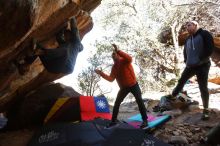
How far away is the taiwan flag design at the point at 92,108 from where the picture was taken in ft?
33.6

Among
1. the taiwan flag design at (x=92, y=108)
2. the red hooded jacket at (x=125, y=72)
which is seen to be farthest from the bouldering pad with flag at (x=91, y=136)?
the red hooded jacket at (x=125, y=72)

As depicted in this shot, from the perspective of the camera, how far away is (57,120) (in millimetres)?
10273

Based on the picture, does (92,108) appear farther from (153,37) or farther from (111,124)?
(153,37)

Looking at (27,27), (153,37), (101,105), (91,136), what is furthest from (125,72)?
(153,37)

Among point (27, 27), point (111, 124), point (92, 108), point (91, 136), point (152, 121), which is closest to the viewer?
point (27, 27)

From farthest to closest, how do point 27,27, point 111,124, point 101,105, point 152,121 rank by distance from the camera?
point 101,105 → point 152,121 → point 111,124 → point 27,27

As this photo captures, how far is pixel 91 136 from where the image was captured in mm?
7992

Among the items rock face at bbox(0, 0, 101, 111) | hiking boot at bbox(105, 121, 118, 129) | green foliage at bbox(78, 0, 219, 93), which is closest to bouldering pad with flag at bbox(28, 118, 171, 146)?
hiking boot at bbox(105, 121, 118, 129)

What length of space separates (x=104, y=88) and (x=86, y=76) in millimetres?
2170

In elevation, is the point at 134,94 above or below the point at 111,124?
above

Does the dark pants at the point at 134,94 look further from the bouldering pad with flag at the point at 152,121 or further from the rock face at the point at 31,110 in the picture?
the rock face at the point at 31,110

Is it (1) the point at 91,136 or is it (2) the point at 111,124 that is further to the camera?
(2) the point at 111,124

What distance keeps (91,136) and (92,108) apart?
2490mm

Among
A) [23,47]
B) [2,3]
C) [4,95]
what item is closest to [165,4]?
[4,95]
